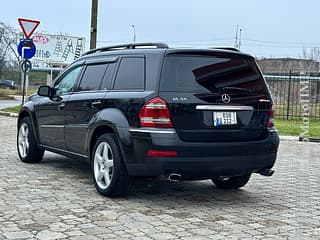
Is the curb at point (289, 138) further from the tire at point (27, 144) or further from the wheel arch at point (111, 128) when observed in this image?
the wheel arch at point (111, 128)

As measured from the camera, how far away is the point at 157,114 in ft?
17.5

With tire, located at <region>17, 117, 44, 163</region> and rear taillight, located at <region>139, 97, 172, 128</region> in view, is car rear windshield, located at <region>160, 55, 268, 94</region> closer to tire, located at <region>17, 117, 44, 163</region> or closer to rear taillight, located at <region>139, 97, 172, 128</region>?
rear taillight, located at <region>139, 97, 172, 128</region>

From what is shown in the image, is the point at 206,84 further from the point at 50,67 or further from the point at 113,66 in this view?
the point at 50,67

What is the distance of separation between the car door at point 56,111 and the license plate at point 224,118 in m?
2.41

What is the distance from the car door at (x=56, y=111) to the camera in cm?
718

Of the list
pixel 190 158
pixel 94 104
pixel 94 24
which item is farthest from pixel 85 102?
pixel 94 24

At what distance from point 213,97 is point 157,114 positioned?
26.4 inches

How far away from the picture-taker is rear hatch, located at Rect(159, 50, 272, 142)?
543cm

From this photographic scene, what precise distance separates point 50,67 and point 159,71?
3189 centimetres

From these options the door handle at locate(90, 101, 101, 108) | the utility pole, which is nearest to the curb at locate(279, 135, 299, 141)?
the utility pole

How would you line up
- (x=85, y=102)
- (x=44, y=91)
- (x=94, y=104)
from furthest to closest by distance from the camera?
1. (x=44, y=91)
2. (x=85, y=102)
3. (x=94, y=104)

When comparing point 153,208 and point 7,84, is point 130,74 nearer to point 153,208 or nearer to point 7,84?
Answer: point 153,208

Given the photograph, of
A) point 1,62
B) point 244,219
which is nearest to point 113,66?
point 244,219

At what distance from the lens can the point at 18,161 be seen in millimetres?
8398
